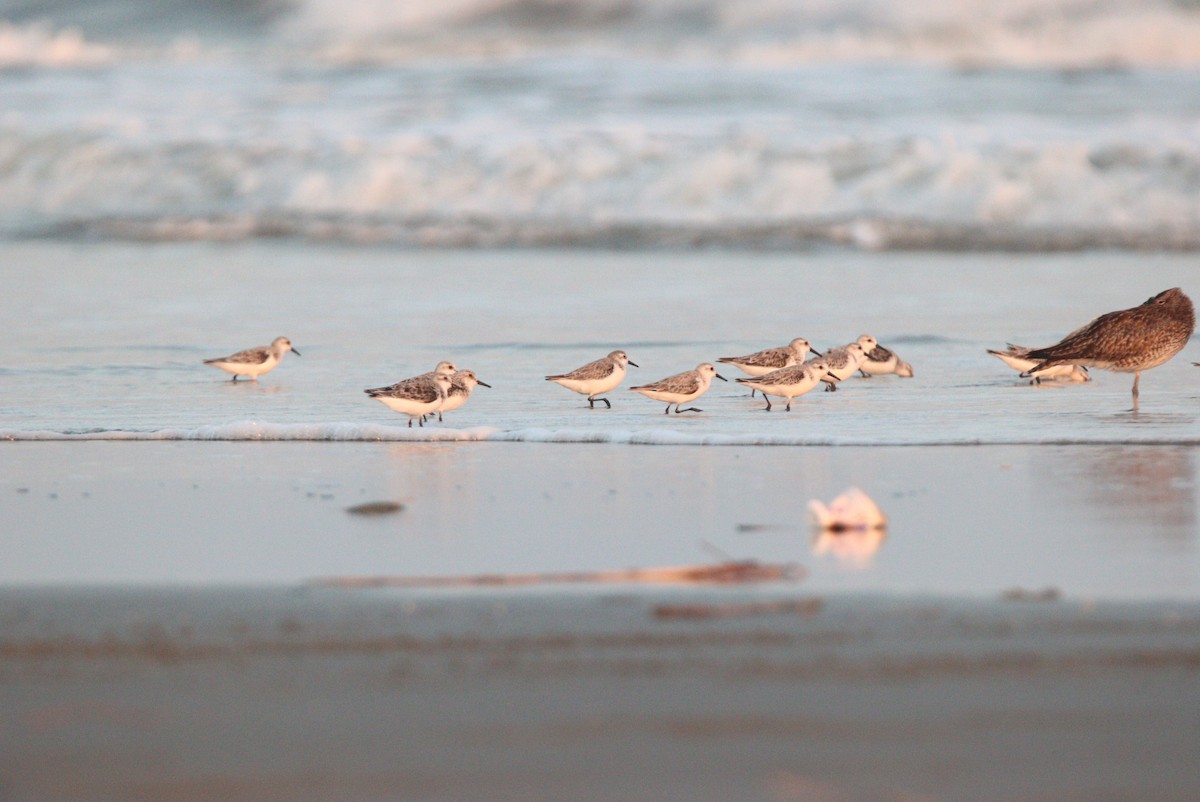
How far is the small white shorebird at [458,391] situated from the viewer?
8984mm

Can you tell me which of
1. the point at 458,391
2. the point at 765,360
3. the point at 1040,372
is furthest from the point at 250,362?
the point at 1040,372

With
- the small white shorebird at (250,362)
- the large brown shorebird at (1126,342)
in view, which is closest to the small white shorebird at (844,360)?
the large brown shorebird at (1126,342)

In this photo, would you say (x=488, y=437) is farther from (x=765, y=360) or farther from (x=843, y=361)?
(x=843, y=361)

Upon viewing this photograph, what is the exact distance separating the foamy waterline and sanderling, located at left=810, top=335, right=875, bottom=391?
1.70 metres

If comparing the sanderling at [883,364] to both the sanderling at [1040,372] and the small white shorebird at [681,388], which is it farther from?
the small white shorebird at [681,388]

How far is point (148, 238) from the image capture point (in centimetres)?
2195

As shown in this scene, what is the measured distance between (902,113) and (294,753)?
77.0 feet

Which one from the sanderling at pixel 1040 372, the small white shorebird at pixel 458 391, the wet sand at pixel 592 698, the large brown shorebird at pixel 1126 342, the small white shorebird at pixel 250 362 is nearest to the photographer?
the wet sand at pixel 592 698

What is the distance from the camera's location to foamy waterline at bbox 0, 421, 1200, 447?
26.4 feet

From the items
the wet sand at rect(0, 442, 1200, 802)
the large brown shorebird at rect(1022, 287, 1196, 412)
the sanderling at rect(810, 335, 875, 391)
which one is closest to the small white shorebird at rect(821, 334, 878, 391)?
the sanderling at rect(810, 335, 875, 391)

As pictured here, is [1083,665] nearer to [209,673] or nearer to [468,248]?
[209,673]

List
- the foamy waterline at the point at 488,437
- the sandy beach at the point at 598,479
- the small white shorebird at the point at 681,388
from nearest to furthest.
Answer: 1. the sandy beach at the point at 598,479
2. the foamy waterline at the point at 488,437
3. the small white shorebird at the point at 681,388

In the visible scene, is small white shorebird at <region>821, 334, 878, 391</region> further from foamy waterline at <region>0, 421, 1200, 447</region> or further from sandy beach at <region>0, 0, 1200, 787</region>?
foamy waterline at <region>0, 421, 1200, 447</region>

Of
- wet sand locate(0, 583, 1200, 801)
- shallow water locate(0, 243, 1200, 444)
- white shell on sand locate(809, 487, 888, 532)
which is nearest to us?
wet sand locate(0, 583, 1200, 801)
